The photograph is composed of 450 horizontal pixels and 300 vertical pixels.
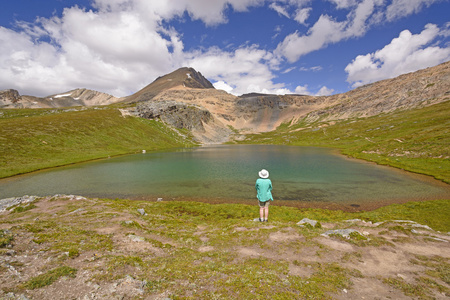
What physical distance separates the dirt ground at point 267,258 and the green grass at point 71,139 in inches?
2552

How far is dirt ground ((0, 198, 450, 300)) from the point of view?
852 cm

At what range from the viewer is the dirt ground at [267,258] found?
8523 mm

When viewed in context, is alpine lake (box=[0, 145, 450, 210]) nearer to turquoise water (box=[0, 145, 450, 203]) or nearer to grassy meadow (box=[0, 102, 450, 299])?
turquoise water (box=[0, 145, 450, 203])

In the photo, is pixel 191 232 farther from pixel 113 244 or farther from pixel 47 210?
pixel 47 210

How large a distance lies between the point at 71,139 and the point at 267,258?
130 m

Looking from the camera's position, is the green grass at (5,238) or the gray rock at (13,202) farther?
the gray rock at (13,202)

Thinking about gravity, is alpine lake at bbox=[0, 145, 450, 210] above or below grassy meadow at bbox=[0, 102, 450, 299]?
below

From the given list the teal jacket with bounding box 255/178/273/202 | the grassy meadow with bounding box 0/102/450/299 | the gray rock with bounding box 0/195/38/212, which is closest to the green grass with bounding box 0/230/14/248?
the grassy meadow with bounding box 0/102/450/299

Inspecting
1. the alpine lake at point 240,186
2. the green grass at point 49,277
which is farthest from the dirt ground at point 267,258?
the alpine lake at point 240,186

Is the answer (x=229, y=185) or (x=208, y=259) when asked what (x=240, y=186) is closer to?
(x=229, y=185)

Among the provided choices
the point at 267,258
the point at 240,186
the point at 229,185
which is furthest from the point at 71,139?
the point at 267,258

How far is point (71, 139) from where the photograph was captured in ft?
348

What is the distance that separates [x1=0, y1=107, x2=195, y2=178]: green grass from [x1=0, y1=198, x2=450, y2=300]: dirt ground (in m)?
64.8

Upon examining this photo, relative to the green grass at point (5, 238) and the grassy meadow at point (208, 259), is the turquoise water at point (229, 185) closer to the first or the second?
the grassy meadow at point (208, 259)
